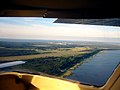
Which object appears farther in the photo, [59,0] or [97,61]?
[97,61]

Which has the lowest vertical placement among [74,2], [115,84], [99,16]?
[115,84]

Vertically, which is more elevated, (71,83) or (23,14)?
(23,14)

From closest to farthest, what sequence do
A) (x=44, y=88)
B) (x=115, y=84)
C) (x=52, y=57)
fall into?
(x=115, y=84)
(x=44, y=88)
(x=52, y=57)

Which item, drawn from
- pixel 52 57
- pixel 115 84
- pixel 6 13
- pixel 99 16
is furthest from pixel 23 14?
pixel 52 57

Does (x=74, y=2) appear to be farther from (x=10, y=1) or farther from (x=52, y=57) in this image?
(x=52, y=57)

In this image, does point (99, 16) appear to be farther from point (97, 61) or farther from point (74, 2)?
point (97, 61)

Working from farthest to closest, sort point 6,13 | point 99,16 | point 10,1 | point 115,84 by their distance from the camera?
point 115,84 < point 99,16 < point 6,13 < point 10,1

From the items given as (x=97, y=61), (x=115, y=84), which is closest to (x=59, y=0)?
→ (x=115, y=84)

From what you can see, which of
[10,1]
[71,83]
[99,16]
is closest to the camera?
[10,1]

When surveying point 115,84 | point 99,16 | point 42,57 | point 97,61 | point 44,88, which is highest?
point 99,16
